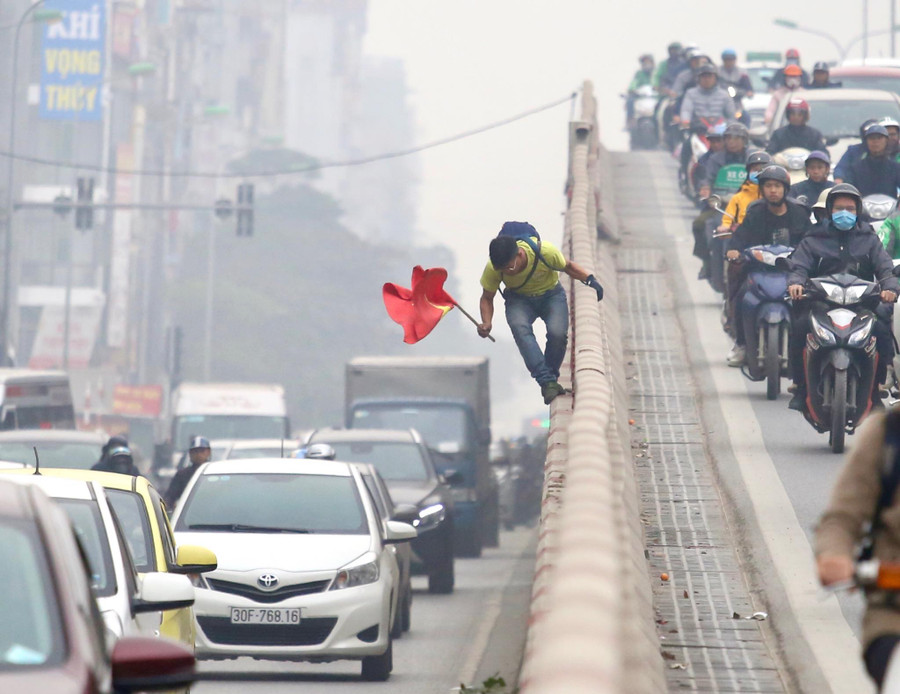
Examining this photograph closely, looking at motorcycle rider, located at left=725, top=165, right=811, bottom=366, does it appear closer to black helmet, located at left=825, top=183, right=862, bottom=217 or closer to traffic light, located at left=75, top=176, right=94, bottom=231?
black helmet, located at left=825, top=183, right=862, bottom=217

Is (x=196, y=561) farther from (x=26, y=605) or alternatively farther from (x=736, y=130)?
(x=736, y=130)

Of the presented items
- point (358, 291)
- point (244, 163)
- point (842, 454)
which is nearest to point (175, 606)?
point (842, 454)

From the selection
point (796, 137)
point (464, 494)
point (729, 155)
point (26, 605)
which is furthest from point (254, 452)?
point (26, 605)

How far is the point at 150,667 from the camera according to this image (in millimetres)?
4746

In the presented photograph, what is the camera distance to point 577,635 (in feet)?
16.2

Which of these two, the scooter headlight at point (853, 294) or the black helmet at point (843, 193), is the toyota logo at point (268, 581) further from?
the black helmet at point (843, 193)

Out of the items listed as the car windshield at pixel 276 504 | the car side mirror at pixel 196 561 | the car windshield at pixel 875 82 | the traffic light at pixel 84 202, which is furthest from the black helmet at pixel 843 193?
the traffic light at pixel 84 202

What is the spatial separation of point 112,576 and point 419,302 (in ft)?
23.4

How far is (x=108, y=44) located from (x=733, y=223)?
286 ft

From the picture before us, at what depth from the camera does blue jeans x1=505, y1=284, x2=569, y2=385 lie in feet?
45.8

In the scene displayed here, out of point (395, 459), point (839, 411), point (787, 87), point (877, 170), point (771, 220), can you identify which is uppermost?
point (787, 87)

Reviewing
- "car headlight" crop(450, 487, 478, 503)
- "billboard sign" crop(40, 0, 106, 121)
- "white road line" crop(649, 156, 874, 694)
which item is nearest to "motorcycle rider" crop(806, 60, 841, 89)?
"car headlight" crop(450, 487, 478, 503)

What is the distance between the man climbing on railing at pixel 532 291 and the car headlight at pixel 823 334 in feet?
4.96

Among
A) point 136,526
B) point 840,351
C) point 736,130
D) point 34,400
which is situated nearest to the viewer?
point 136,526
